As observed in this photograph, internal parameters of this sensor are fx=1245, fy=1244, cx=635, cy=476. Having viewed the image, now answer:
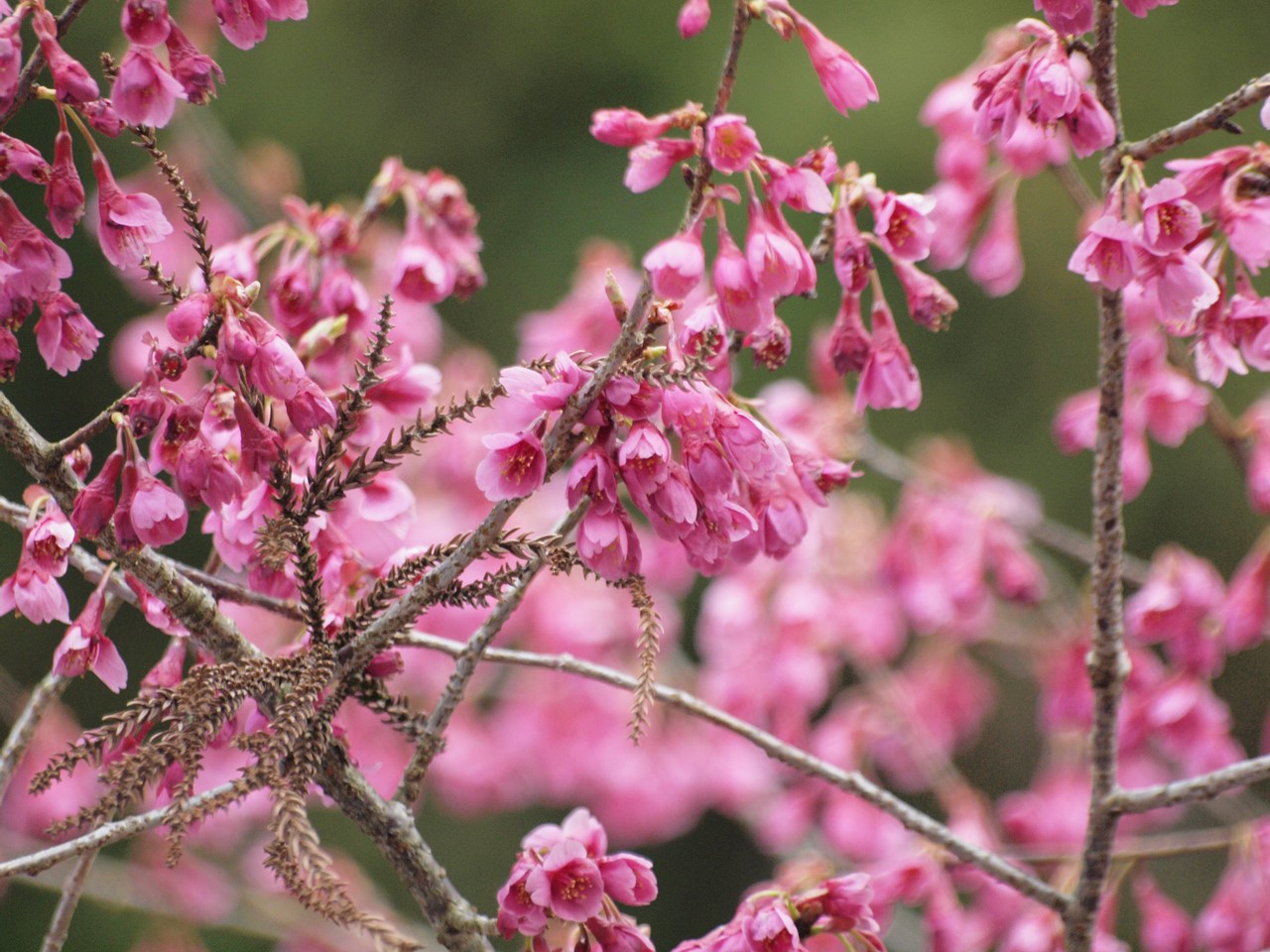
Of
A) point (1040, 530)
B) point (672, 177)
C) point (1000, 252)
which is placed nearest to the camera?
point (1000, 252)

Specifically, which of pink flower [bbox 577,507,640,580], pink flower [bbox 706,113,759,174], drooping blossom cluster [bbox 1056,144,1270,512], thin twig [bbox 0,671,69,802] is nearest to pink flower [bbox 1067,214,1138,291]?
drooping blossom cluster [bbox 1056,144,1270,512]

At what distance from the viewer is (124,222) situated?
76cm

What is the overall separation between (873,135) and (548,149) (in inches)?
45.1

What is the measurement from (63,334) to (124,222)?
8 cm

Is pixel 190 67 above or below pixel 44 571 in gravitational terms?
above

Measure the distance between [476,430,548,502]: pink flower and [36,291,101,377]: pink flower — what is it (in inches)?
9.9

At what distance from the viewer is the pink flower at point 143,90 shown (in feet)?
2.38

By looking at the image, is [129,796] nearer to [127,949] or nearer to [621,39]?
[127,949]

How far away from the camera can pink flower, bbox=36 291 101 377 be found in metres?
0.76

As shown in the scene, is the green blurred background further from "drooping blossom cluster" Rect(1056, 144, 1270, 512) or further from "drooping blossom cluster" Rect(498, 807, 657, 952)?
"drooping blossom cluster" Rect(498, 807, 657, 952)

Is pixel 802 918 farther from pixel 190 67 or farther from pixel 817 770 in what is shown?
pixel 190 67

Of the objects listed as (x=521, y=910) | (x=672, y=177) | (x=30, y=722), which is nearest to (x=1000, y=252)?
(x=521, y=910)

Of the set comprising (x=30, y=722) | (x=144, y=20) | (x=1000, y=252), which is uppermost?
(x=1000, y=252)

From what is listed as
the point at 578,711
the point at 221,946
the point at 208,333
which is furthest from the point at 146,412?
the point at 221,946
